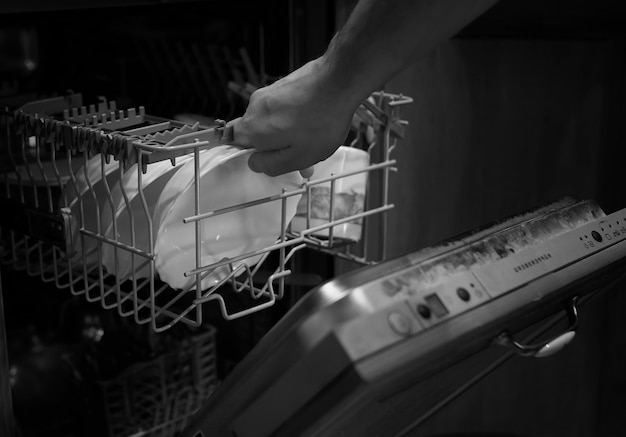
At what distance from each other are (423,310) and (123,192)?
13.7 inches

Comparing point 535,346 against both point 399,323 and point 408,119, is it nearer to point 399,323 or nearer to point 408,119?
point 399,323

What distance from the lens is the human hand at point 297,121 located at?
758mm

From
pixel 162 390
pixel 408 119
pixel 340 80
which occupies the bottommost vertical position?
pixel 162 390

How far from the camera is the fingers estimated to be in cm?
81

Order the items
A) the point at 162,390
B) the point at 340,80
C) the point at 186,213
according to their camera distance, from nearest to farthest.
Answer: the point at 340,80 → the point at 186,213 → the point at 162,390

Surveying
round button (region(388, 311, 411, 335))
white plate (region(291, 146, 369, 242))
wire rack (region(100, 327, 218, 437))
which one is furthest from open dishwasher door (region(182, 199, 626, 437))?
wire rack (region(100, 327, 218, 437))

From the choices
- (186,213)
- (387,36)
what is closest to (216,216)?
(186,213)

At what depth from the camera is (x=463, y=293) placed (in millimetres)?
678

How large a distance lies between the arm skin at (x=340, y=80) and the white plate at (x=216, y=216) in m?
0.05

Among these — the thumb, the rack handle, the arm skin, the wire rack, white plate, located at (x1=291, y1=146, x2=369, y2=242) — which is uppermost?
the arm skin

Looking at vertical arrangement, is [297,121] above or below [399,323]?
above

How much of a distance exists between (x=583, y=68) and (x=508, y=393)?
0.59 m

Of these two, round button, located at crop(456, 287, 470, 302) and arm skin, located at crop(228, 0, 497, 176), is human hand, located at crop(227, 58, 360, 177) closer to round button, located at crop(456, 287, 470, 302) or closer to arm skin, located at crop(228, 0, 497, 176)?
arm skin, located at crop(228, 0, 497, 176)

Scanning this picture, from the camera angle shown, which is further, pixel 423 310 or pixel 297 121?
pixel 297 121
